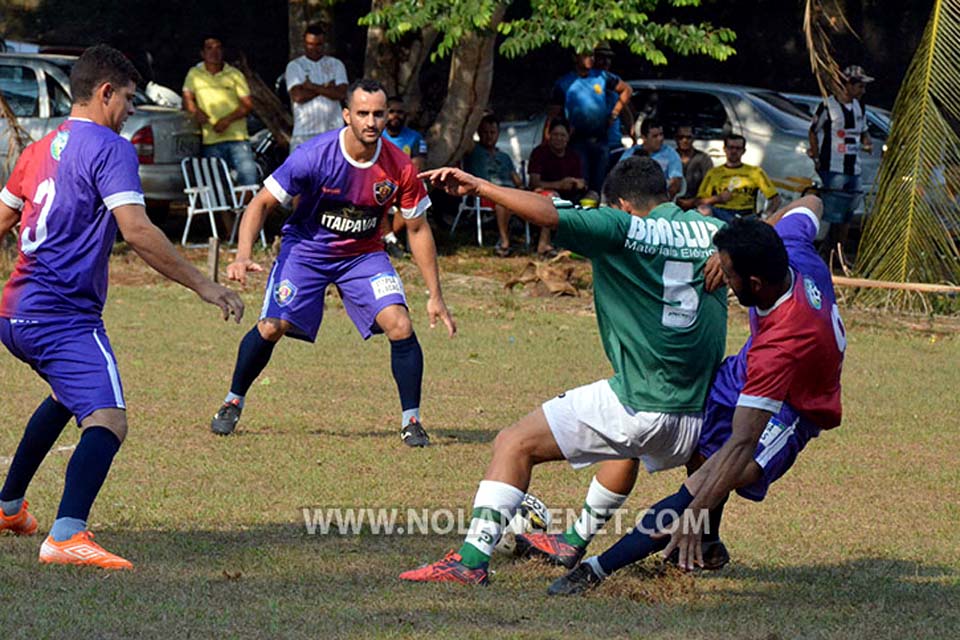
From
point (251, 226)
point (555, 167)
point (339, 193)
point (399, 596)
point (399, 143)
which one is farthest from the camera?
point (555, 167)

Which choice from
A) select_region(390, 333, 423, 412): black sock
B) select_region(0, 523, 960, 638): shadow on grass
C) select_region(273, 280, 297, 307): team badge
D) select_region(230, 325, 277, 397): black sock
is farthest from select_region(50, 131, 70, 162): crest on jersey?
select_region(390, 333, 423, 412): black sock

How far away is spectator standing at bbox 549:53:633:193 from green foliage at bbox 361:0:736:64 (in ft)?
7.25

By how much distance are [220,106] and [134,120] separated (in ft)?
3.34

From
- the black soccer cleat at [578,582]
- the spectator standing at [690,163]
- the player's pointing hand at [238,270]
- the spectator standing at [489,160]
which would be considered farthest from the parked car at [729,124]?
the black soccer cleat at [578,582]

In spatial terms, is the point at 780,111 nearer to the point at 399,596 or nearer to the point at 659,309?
the point at 659,309

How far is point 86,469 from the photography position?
5656mm

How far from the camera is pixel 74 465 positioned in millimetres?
5691

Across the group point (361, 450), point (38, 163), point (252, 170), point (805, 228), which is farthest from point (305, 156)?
point (252, 170)

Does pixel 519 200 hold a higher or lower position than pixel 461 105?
higher

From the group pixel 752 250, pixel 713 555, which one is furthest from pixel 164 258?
pixel 713 555

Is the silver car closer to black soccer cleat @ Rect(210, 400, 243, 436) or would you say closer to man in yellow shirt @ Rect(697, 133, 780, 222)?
man in yellow shirt @ Rect(697, 133, 780, 222)

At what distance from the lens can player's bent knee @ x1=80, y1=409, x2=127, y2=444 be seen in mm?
5707

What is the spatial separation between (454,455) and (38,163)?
10.5 feet

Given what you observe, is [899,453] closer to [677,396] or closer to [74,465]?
[677,396]
